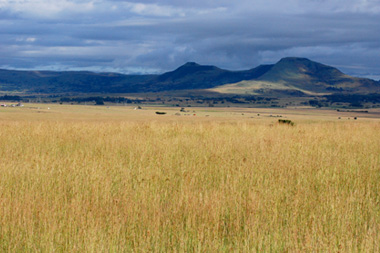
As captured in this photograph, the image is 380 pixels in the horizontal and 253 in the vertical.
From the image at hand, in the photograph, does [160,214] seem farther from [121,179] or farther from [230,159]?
[230,159]

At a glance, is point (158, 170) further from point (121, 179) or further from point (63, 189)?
point (63, 189)

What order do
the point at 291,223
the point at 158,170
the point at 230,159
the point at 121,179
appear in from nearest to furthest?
the point at 291,223, the point at 121,179, the point at 158,170, the point at 230,159

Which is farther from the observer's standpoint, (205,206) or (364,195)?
(364,195)

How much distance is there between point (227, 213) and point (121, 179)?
7.52 feet

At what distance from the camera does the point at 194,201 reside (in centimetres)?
570

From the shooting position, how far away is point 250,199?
5973mm

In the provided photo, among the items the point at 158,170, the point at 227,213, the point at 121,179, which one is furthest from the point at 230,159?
the point at 227,213

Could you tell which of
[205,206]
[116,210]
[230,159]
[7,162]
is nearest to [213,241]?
[205,206]

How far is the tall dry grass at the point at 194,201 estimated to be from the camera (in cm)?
465

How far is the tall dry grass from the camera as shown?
465 cm

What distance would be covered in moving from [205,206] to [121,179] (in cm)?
217

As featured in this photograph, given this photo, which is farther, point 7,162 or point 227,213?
point 7,162

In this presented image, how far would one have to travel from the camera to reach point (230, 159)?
865 cm

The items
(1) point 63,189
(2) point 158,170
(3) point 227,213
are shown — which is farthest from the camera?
(2) point 158,170
